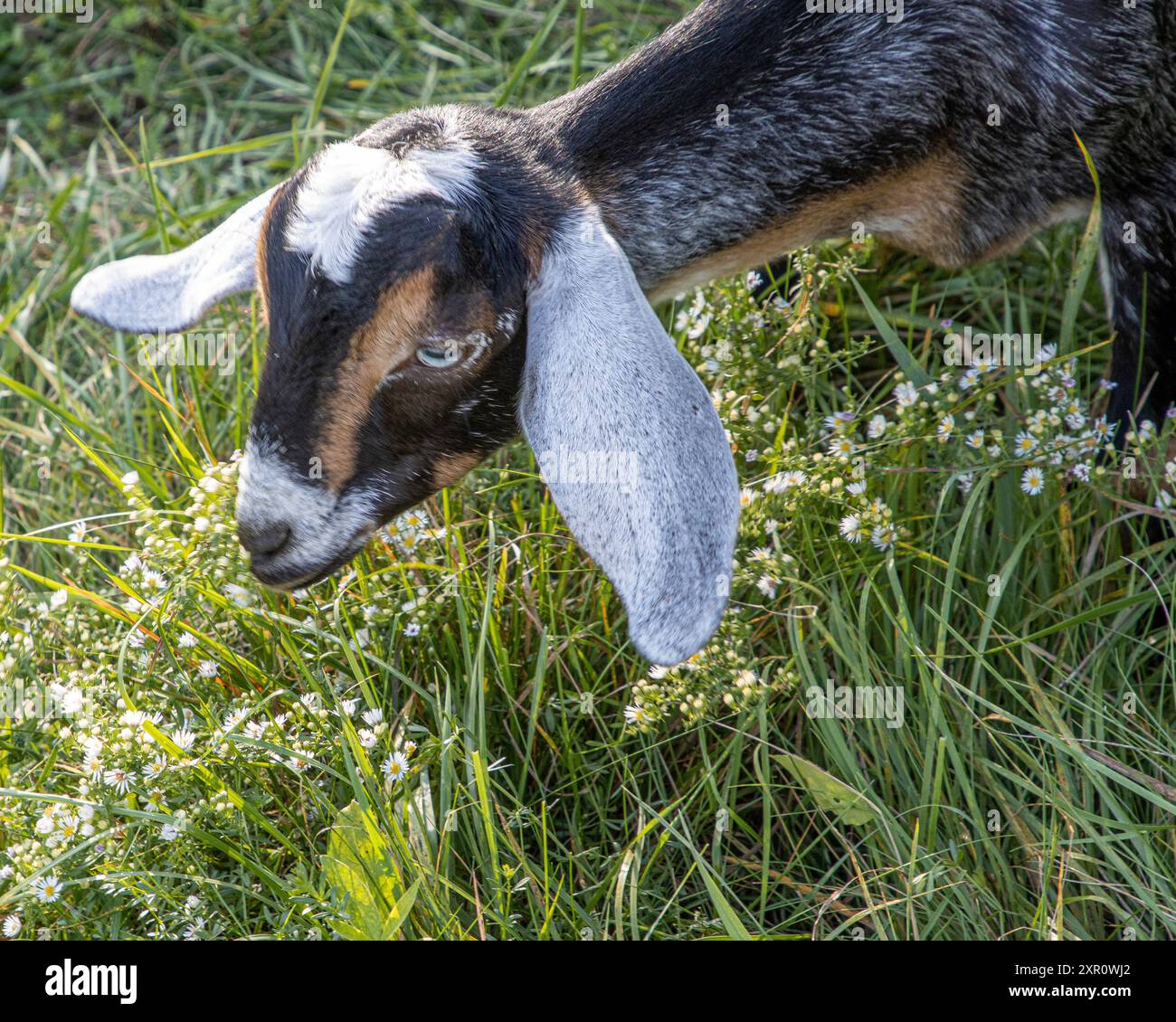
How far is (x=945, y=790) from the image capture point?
3.35 m

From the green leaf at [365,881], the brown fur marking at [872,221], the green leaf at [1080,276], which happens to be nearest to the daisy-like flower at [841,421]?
the brown fur marking at [872,221]

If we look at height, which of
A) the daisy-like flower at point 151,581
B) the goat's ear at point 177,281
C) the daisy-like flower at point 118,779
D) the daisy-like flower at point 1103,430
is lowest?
the daisy-like flower at point 118,779

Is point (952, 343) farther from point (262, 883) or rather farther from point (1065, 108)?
point (262, 883)

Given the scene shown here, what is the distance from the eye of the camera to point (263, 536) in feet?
10.3

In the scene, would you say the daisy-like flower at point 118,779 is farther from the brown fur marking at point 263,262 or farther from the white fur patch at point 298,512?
the brown fur marking at point 263,262

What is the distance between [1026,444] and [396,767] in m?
1.85

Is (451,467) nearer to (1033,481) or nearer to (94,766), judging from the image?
(94,766)

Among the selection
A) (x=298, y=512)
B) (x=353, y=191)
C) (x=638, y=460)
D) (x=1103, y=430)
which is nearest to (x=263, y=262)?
(x=353, y=191)

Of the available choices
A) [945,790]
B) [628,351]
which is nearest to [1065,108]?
[628,351]

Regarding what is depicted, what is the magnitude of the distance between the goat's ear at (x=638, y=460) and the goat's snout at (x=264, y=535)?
66cm

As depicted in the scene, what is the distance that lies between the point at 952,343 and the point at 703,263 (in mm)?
1046

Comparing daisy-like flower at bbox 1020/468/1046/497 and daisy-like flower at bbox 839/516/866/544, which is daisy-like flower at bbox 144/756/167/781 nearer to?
daisy-like flower at bbox 839/516/866/544

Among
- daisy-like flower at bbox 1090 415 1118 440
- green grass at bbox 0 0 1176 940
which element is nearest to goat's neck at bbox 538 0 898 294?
green grass at bbox 0 0 1176 940

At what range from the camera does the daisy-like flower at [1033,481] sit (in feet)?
11.6
